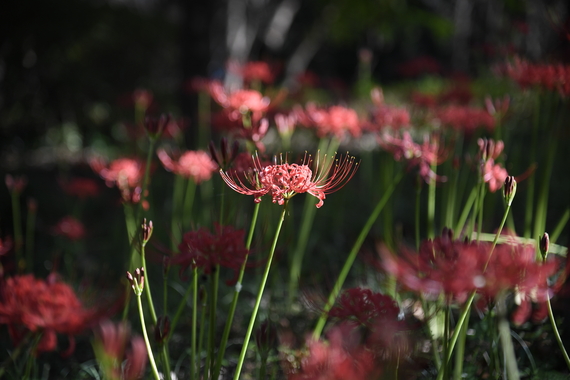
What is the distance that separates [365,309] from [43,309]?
2.60 ft

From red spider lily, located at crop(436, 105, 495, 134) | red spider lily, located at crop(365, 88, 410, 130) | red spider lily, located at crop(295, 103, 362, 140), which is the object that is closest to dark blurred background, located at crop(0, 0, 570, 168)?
red spider lily, located at crop(436, 105, 495, 134)

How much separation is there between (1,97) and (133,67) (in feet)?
6.24

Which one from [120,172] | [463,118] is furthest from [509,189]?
[120,172]

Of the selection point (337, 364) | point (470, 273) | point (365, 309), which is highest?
point (470, 273)

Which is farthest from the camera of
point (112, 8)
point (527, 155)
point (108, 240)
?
point (112, 8)

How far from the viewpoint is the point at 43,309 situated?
1173 millimetres

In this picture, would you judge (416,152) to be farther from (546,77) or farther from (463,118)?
(463,118)

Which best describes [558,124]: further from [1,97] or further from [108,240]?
[1,97]

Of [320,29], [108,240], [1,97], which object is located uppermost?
[320,29]

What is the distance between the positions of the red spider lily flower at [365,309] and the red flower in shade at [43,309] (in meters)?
0.63

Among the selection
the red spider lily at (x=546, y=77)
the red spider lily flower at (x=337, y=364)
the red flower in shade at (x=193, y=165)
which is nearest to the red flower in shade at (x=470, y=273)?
the red spider lily flower at (x=337, y=364)

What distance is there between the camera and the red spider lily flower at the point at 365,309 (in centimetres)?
117

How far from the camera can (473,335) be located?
1826 mm

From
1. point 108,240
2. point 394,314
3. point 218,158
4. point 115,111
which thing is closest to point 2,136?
point 115,111
